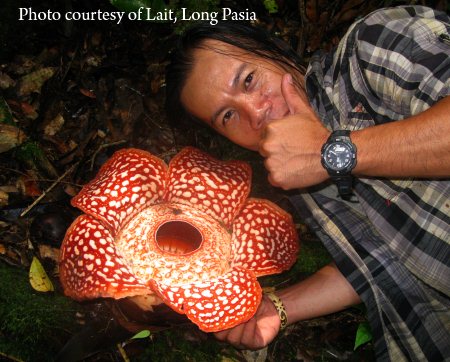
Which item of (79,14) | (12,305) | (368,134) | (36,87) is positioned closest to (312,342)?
(368,134)

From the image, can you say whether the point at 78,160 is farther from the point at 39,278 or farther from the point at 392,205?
the point at 392,205

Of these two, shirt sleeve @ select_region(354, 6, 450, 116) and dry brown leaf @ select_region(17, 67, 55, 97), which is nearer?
shirt sleeve @ select_region(354, 6, 450, 116)

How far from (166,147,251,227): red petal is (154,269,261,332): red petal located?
0.41m

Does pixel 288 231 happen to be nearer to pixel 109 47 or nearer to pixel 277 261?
pixel 277 261

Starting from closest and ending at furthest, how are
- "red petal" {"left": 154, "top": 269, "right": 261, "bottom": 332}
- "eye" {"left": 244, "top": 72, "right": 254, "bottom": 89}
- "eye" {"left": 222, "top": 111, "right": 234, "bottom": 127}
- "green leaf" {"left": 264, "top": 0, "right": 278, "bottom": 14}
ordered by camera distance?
"red petal" {"left": 154, "top": 269, "right": 261, "bottom": 332}
"eye" {"left": 244, "top": 72, "right": 254, "bottom": 89}
"eye" {"left": 222, "top": 111, "right": 234, "bottom": 127}
"green leaf" {"left": 264, "top": 0, "right": 278, "bottom": 14}

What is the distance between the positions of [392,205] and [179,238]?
1.04 m

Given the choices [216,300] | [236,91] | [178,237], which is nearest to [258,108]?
[236,91]

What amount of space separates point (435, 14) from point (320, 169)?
0.88m

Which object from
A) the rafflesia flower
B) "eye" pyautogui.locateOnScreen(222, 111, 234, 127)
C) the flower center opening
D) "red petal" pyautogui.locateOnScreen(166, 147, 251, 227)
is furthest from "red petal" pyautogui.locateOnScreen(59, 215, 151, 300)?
"eye" pyautogui.locateOnScreen(222, 111, 234, 127)

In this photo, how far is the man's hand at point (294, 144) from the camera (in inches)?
81.9

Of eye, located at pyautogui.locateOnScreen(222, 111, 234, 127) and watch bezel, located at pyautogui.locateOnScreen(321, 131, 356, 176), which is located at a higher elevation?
watch bezel, located at pyautogui.locateOnScreen(321, 131, 356, 176)

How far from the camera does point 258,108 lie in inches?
89.4

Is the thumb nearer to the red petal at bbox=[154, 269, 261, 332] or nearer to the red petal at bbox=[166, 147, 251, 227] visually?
the red petal at bbox=[166, 147, 251, 227]

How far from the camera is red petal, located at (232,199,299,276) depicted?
6.84 feet
